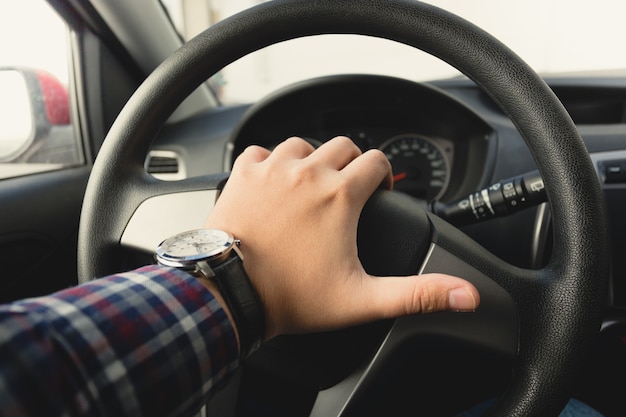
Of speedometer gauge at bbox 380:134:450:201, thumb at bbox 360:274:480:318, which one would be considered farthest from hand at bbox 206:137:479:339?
speedometer gauge at bbox 380:134:450:201

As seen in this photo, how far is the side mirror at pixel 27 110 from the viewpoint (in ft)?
3.76

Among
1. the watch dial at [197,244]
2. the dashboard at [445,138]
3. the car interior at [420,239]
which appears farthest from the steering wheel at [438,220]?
the dashboard at [445,138]

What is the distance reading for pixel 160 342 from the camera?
40 cm

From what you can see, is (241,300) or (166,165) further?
(166,165)

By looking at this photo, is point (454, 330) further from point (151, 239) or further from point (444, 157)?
point (444, 157)

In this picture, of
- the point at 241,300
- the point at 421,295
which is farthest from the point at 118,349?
the point at 421,295

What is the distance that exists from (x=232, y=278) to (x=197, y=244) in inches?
2.2

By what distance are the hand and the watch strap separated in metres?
0.02

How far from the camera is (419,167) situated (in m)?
1.35

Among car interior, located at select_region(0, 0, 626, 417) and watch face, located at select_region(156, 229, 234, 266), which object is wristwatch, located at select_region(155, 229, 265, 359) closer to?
watch face, located at select_region(156, 229, 234, 266)

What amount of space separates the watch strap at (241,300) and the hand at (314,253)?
0.02 m

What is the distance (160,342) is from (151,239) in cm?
29

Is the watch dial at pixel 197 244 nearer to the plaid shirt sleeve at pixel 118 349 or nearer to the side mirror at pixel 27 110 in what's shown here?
the plaid shirt sleeve at pixel 118 349

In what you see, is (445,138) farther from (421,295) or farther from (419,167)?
(421,295)
